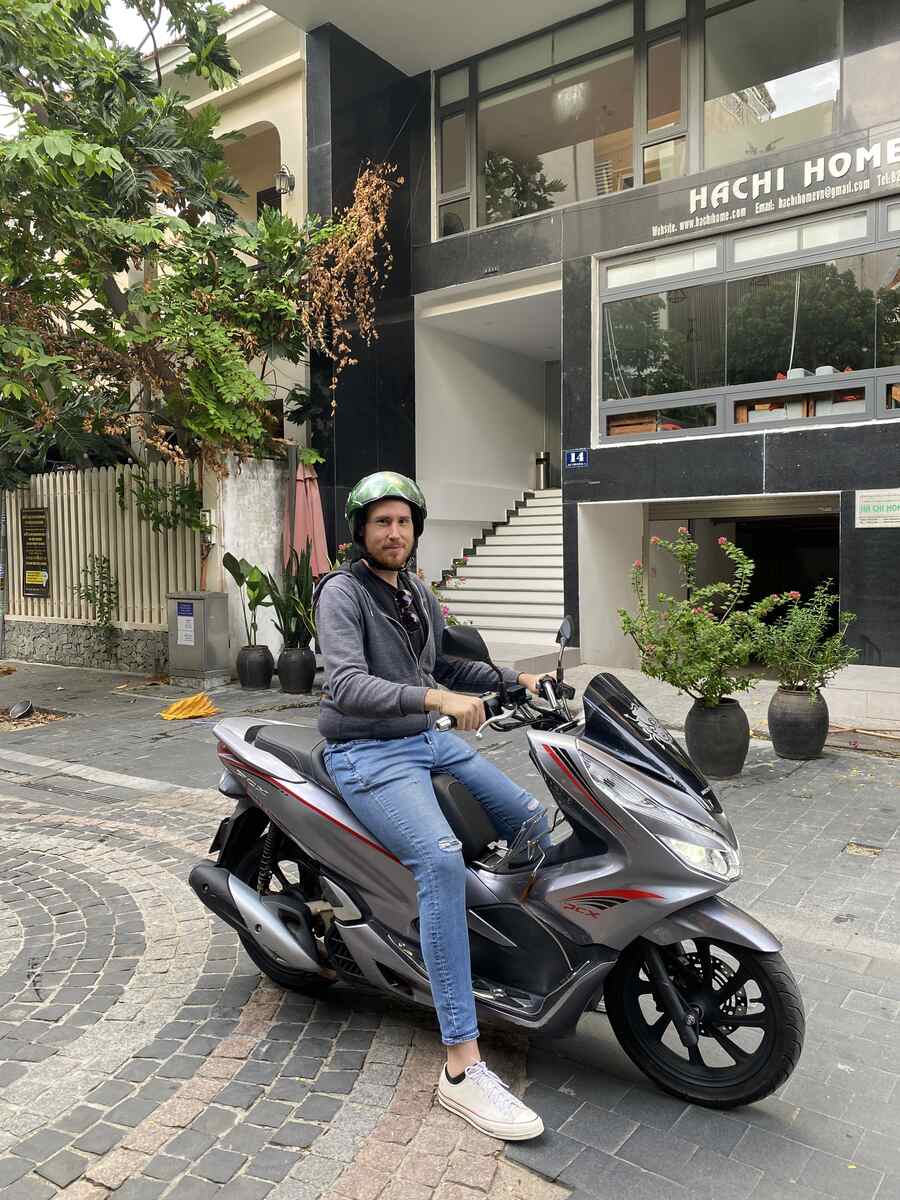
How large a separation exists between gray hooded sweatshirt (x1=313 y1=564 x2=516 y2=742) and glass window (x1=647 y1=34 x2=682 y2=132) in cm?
1077

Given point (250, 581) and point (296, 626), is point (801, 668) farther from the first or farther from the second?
point (250, 581)

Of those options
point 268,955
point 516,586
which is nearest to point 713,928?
point 268,955

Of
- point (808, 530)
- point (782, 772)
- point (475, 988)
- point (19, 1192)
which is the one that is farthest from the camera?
point (808, 530)

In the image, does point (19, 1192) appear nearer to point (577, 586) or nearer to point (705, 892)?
point (705, 892)

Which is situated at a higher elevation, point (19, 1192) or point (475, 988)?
point (475, 988)

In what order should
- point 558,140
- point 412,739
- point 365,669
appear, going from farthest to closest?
1. point 558,140
2. point 412,739
3. point 365,669

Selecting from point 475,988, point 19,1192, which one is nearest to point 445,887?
point 475,988

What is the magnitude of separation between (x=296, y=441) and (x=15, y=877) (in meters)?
9.12

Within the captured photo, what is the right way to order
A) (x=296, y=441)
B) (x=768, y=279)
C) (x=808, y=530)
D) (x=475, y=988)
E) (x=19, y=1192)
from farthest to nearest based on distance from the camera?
(x=808, y=530) < (x=296, y=441) < (x=768, y=279) < (x=475, y=988) < (x=19, y=1192)

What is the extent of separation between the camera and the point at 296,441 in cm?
1288

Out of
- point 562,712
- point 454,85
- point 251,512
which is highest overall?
point 454,85

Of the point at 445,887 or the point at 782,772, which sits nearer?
the point at 445,887

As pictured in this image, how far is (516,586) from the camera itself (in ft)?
43.2

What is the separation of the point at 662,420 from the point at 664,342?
0.98 metres
